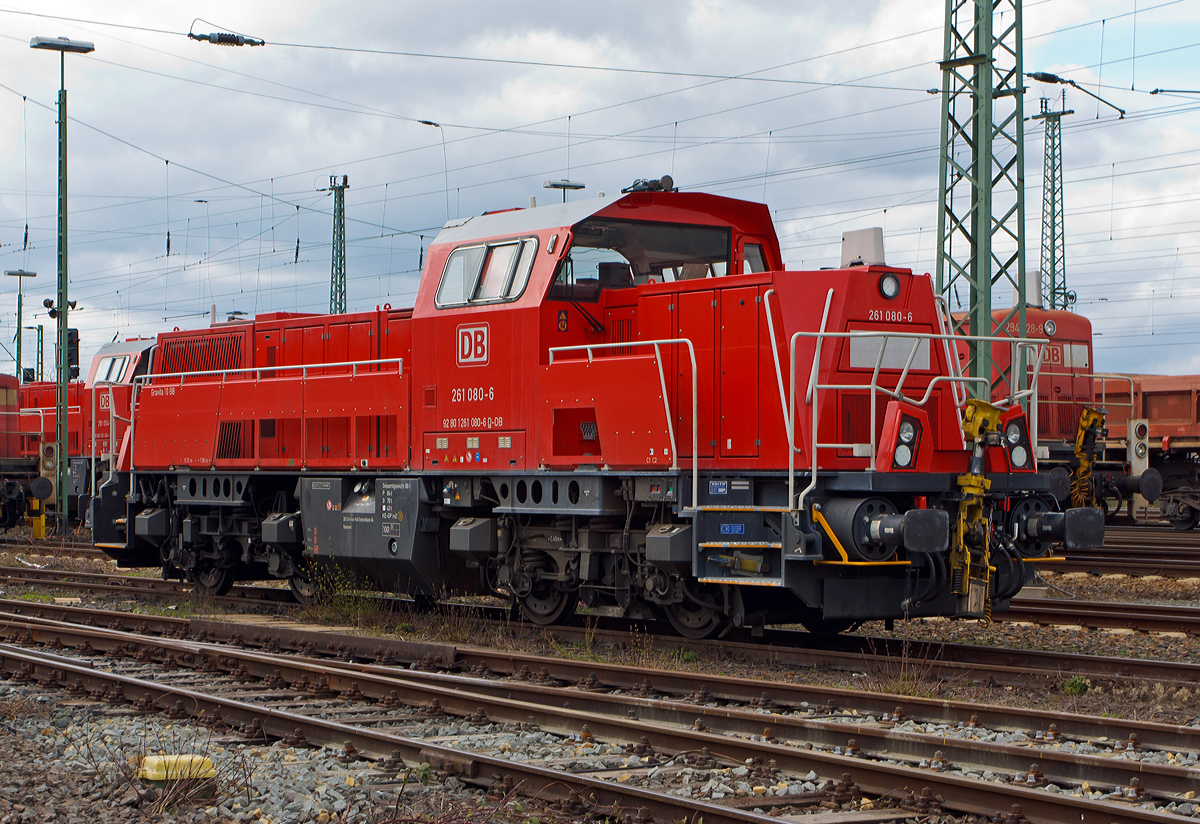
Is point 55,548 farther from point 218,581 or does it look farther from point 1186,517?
point 1186,517

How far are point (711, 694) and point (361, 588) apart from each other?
563 cm

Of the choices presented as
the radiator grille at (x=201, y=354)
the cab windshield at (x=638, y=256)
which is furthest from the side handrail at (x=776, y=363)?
the radiator grille at (x=201, y=354)

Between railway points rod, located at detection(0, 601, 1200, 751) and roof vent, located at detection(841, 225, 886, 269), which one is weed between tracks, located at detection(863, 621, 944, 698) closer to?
railway points rod, located at detection(0, 601, 1200, 751)

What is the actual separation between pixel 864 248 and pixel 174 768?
6531mm

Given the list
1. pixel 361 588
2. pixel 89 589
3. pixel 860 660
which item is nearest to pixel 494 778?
pixel 860 660

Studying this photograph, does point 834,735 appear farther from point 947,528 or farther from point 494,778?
point 947,528

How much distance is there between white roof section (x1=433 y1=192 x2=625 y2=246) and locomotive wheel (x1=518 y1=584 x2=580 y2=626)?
10.6 feet

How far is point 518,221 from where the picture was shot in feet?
36.9

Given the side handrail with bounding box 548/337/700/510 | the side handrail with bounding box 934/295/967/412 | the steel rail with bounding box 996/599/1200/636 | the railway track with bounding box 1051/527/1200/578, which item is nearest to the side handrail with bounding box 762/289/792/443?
the side handrail with bounding box 548/337/700/510

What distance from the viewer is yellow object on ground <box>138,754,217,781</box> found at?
5781 mm

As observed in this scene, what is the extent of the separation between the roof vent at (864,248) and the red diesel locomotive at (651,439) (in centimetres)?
14

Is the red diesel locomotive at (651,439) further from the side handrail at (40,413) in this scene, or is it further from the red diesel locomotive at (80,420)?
the side handrail at (40,413)

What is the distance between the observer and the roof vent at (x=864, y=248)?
9.94 metres

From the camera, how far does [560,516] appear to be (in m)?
11.0
